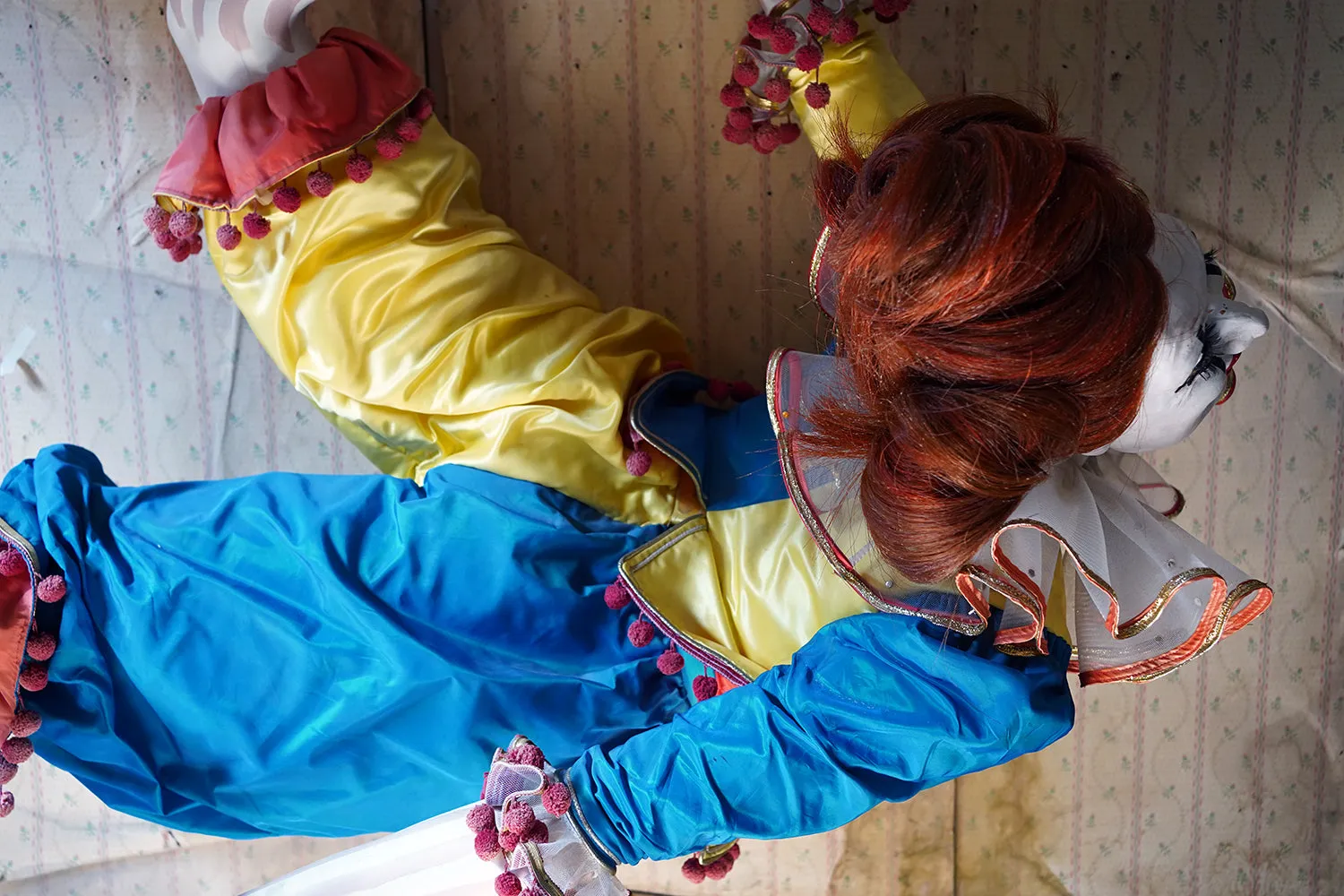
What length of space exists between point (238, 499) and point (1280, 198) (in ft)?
3.68

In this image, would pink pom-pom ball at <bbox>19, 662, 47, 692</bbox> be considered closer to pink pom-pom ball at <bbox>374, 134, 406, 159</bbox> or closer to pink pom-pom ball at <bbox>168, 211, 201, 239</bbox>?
pink pom-pom ball at <bbox>168, 211, 201, 239</bbox>

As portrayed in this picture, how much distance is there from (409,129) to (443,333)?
20 centimetres

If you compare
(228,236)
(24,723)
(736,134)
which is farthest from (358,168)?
(24,723)

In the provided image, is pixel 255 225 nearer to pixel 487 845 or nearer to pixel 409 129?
pixel 409 129

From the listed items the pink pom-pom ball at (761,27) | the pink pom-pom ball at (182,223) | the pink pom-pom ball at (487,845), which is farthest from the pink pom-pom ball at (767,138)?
the pink pom-pom ball at (487,845)

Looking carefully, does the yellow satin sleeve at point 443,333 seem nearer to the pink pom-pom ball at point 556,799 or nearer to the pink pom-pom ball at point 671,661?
the pink pom-pom ball at point 671,661

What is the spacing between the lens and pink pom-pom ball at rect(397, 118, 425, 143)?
39.1 inches

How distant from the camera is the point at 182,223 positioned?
39.4 inches

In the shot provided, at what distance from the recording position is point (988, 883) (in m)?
1.33

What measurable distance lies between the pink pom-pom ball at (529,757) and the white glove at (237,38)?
2.24 ft

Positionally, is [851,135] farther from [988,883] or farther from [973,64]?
[988,883]

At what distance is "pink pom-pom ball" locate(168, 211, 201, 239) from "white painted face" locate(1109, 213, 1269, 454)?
85 cm

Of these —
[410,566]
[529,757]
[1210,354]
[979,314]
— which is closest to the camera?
[979,314]

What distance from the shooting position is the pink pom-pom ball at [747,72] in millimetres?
968
